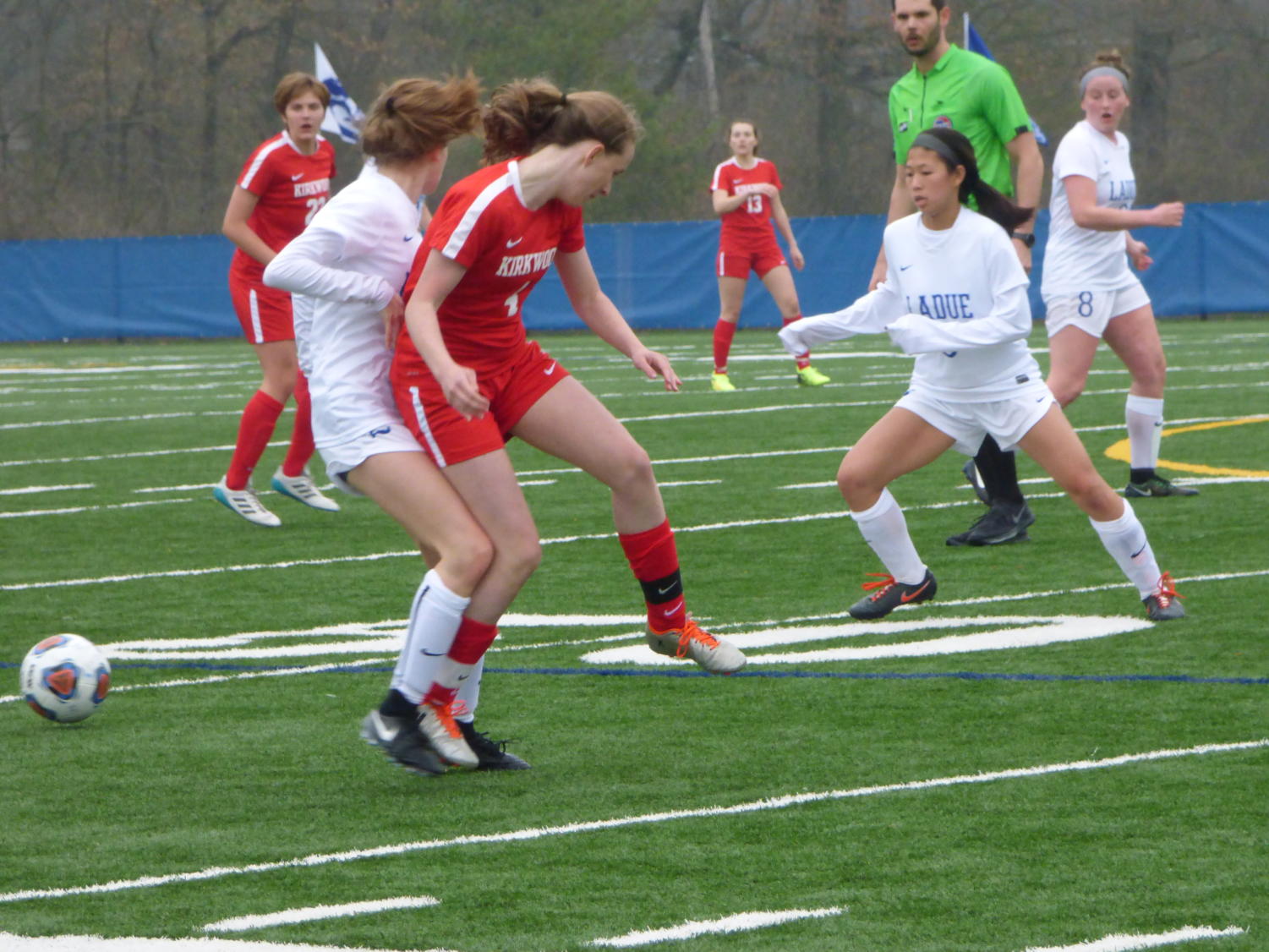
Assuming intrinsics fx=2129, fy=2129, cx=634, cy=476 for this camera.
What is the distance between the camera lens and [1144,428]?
34.7 ft

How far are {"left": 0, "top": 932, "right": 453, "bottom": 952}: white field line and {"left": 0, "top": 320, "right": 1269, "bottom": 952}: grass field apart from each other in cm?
2


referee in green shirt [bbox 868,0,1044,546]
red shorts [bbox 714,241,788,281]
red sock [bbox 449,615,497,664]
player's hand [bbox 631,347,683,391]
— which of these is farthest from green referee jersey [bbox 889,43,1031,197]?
red shorts [bbox 714,241,788,281]

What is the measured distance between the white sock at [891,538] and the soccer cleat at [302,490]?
4515 millimetres

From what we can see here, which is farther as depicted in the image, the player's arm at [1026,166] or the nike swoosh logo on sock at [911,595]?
the player's arm at [1026,166]

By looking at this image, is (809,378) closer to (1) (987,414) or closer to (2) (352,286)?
(1) (987,414)

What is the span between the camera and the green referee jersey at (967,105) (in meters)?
9.35

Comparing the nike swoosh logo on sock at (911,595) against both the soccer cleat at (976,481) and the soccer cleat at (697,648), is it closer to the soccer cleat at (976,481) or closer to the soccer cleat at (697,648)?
the soccer cleat at (697,648)

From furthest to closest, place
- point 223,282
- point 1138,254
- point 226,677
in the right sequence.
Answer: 1. point 223,282
2. point 1138,254
3. point 226,677

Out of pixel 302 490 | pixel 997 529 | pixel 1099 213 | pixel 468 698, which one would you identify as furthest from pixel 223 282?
pixel 468 698

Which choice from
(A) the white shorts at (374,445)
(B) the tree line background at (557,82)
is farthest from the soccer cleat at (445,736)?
(B) the tree line background at (557,82)

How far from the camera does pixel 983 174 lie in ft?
31.5

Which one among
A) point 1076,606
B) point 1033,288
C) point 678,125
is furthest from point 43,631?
point 678,125

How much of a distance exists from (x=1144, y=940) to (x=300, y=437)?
Result: 26.1 feet

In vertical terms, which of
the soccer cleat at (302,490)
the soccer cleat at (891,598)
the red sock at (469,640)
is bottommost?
the soccer cleat at (302,490)
